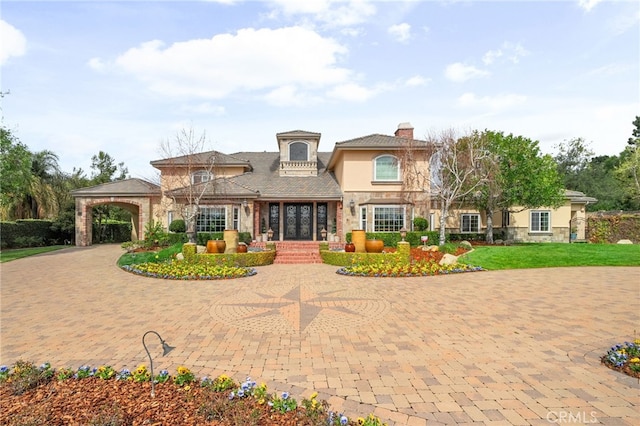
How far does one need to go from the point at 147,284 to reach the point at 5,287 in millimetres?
4452

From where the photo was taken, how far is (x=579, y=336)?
236 inches

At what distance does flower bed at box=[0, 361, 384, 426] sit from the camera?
10.9 ft

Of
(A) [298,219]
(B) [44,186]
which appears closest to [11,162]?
(B) [44,186]

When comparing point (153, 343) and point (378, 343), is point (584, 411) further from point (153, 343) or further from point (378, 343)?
point (153, 343)

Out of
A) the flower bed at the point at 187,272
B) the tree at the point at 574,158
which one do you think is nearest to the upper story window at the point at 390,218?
the flower bed at the point at 187,272

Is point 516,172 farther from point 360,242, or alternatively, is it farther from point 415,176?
point 360,242

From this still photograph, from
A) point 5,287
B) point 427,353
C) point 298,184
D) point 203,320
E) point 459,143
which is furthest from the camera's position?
point 298,184

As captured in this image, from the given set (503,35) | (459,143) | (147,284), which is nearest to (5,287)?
(147,284)

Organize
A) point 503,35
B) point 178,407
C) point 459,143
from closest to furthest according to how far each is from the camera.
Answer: point 178,407 < point 503,35 < point 459,143

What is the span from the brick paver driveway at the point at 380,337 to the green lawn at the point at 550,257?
10.1 ft

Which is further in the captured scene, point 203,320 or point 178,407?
point 203,320

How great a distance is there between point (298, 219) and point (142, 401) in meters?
19.7

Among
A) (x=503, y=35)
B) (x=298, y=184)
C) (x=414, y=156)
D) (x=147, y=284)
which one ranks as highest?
(x=503, y=35)

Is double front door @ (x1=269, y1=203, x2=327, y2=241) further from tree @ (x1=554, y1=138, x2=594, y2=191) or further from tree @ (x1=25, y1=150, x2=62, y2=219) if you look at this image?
tree @ (x1=554, y1=138, x2=594, y2=191)
